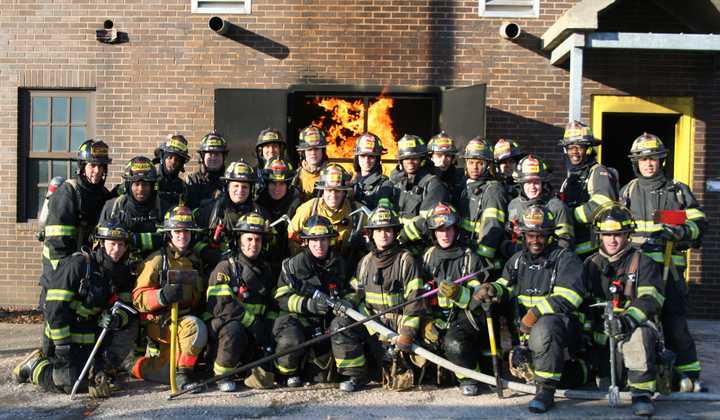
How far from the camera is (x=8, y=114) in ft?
30.7

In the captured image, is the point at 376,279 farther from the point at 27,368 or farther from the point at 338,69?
the point at 338,69

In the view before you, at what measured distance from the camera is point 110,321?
577 centimetres

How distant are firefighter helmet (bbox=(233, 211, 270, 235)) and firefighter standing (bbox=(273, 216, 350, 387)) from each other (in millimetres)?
324

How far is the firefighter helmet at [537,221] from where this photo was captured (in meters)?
5.77

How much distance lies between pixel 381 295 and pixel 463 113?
3382 millimetres

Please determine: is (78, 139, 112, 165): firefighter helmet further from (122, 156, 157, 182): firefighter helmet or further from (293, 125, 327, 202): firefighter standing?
(293, 125, 327, 202): firefighter standing

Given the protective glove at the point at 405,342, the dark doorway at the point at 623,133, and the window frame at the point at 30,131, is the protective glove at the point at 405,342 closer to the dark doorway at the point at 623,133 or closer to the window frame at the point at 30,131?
the window frame at the point at 30,131

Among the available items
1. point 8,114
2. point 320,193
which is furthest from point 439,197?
point 8,114

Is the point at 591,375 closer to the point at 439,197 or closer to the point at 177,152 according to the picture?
the point at 439,197

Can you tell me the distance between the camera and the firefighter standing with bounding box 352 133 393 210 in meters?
7.03

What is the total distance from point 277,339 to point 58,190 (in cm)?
246

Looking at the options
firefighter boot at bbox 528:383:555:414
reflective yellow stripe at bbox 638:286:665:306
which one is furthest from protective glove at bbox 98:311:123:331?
reflective yellow stripe at bbox 638:286:665:306

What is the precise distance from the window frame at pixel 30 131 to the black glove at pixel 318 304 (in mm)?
4853

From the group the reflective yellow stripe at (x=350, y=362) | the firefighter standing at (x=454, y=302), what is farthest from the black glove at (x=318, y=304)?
the firefighter standing at (x=454, y=302)
